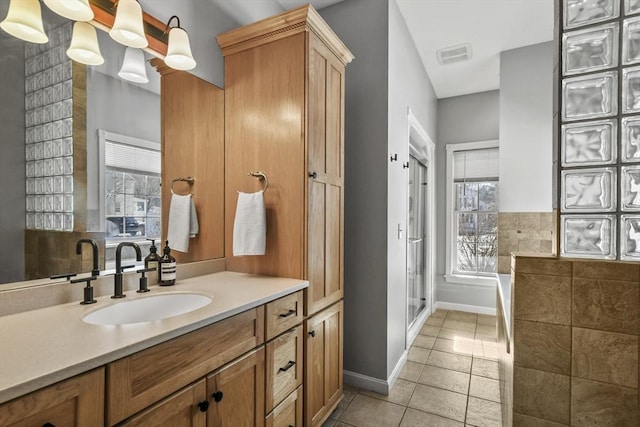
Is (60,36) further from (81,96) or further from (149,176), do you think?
(149,176)

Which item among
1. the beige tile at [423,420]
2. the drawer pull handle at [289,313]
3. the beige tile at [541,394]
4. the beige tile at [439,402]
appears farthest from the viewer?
the beige tile at [439,402]

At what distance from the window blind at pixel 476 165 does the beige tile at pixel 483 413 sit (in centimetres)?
289

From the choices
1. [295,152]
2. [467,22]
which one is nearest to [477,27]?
[467,22]

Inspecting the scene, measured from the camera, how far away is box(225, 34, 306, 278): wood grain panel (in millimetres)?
1746

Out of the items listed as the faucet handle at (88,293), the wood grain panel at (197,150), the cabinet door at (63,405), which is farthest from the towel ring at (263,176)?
the cabinet door at (63,405)

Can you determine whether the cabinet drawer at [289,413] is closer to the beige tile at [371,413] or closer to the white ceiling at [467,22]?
the beige tile at [371,413]

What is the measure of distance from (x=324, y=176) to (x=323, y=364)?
3.63 ft

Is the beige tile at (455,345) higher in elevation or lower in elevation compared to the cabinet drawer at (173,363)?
lower

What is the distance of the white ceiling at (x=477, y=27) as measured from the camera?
2.61 metres

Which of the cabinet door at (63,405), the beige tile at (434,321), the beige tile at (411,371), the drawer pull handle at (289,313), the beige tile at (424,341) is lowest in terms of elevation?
the beige tile at (434,321)

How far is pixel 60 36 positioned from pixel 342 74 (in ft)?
4.84

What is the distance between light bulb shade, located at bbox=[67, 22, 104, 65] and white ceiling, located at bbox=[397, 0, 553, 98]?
2190mm

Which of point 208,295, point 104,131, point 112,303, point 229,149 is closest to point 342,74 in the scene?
point 229,149

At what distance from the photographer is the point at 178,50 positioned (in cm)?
161
